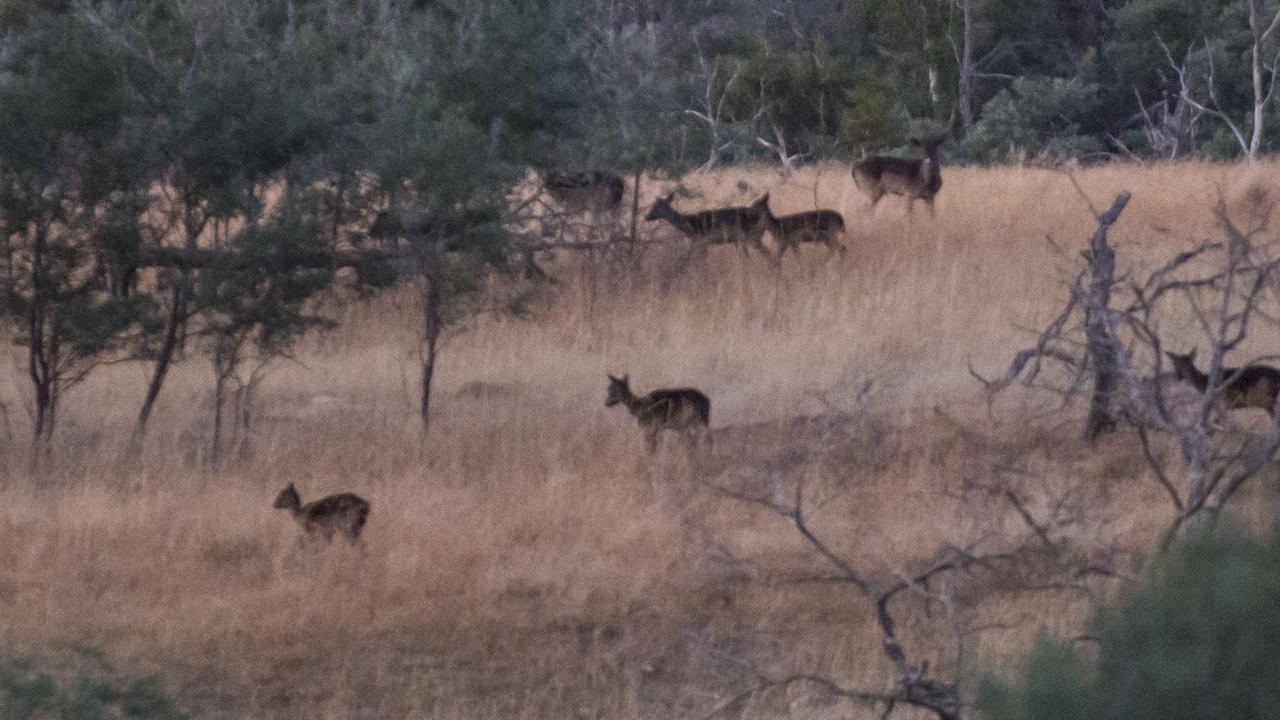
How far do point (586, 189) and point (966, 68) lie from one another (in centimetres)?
1632

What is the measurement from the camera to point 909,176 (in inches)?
721

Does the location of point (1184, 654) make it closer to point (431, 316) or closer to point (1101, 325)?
point (1101, 325)

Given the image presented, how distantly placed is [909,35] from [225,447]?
81.1ft

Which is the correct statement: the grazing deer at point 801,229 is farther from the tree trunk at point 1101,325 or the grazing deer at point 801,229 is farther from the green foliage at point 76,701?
the green foliage at point 76,701

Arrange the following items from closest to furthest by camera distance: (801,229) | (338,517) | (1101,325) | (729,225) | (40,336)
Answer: (1101,325)
(338,517)
(40,336)
(801,229)
(729,225)

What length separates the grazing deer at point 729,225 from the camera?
55.0ft

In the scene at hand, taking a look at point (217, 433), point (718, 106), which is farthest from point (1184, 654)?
point (718, 106)

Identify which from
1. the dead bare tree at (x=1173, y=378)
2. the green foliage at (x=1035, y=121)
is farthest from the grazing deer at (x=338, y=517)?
the green foliage at (x=1035, y=121)

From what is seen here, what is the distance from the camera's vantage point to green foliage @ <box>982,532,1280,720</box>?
2.25 meters

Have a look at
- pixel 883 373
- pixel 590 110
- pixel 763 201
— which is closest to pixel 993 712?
pixel 883 373

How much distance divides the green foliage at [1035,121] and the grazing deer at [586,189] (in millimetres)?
12528

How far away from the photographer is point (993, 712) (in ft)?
8.13

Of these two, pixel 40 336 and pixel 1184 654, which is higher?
pixel 40 336

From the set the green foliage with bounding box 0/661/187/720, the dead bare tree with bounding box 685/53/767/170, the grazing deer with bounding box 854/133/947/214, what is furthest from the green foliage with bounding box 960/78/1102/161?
the green foliage with bounding box 0/661/187/720
